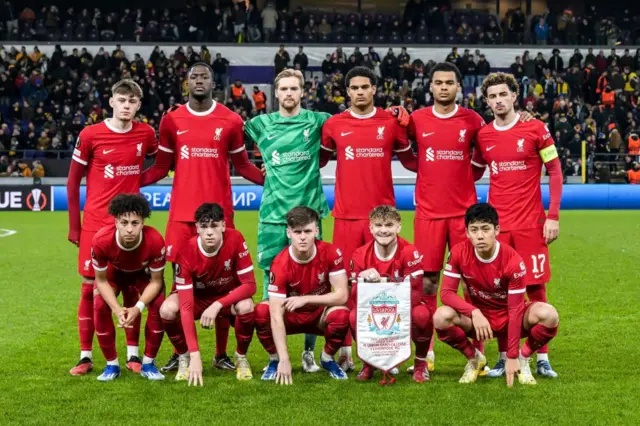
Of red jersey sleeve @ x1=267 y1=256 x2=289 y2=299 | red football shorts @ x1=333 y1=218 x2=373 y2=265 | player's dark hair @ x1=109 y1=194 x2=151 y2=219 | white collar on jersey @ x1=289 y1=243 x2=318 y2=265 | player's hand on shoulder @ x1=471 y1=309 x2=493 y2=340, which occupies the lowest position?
player's hand on shoulder @ x1=471 y1=309 x2=493 y2=340

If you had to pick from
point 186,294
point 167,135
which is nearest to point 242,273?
point 186,294

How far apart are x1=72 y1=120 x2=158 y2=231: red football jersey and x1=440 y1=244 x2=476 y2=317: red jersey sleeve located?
2.45 metres

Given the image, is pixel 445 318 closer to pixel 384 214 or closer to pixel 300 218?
pixel 384 214

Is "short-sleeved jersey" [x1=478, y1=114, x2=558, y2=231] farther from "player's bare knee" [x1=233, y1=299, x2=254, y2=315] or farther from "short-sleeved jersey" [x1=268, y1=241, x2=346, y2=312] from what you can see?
"player's bare knee" [x1=233, y1=299, x2=254, y2=315]

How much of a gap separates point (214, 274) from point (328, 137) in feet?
4.53

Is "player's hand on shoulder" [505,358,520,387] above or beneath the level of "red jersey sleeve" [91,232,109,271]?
beneath

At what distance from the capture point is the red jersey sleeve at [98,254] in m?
6.67

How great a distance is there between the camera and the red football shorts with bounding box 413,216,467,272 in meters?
7.17

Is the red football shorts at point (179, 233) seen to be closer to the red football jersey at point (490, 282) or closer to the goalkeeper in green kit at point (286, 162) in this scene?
the goalkeeper in green kit at point (286, 162)

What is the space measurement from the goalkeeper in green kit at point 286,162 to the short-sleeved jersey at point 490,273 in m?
1.21

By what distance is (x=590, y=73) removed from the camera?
30656 mm

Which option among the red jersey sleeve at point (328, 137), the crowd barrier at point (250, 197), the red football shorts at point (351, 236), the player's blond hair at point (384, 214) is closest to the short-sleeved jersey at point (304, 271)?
the player's blond hair at point (384, 214)

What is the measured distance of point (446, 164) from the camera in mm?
7203

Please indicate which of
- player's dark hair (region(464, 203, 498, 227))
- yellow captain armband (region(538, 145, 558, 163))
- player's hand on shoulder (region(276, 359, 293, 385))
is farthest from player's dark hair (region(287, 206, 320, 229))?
yellow captain armband (region(538, 145, 558, 163))
